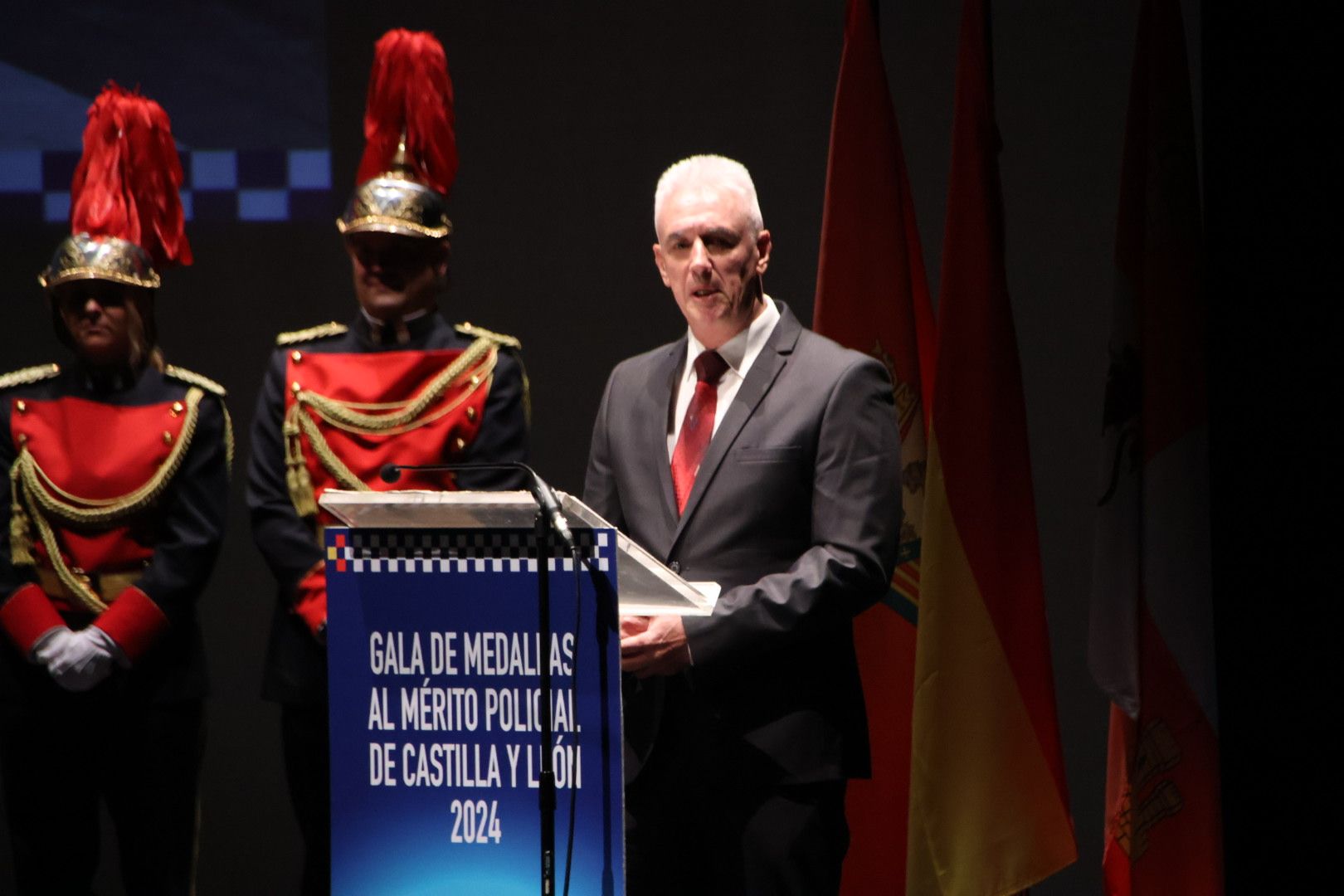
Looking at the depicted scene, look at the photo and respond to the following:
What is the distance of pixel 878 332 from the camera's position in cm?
325

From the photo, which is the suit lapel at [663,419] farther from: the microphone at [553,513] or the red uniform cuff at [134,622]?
the red uniform cuff at [134,622]

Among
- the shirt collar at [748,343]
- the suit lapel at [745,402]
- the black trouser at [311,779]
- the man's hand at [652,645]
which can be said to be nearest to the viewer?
the man's hand at [652,645]

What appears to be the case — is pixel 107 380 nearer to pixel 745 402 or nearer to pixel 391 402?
pixel 391 402

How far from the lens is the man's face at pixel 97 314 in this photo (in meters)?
3.22

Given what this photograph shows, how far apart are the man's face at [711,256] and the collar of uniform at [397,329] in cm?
86

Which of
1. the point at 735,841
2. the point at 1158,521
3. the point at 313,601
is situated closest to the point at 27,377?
the point at 313,601

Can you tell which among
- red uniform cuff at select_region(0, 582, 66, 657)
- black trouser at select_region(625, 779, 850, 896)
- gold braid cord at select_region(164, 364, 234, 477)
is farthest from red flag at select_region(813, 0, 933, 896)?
red uniform cuff at select_region(0, 582, 66, 657)

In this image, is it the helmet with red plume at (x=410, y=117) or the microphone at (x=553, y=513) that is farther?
the helmet with red plume at (x=410, y=117)

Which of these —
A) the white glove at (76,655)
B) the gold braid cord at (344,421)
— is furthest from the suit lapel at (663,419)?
the white glove at (76,655)

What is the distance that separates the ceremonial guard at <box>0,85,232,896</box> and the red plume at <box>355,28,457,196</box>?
0.51m

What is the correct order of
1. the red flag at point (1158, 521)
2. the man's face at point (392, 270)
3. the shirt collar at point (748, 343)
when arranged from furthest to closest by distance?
the man's face at point (392, 270) < the red flag at point (1158, 521) < the shirt collar at point (748, 343)

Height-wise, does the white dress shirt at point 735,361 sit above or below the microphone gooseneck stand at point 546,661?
above

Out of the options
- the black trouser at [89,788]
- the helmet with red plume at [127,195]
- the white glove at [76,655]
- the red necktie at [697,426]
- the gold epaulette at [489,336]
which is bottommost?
the black trouser at [89,788]

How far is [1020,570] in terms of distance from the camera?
3.08 m
